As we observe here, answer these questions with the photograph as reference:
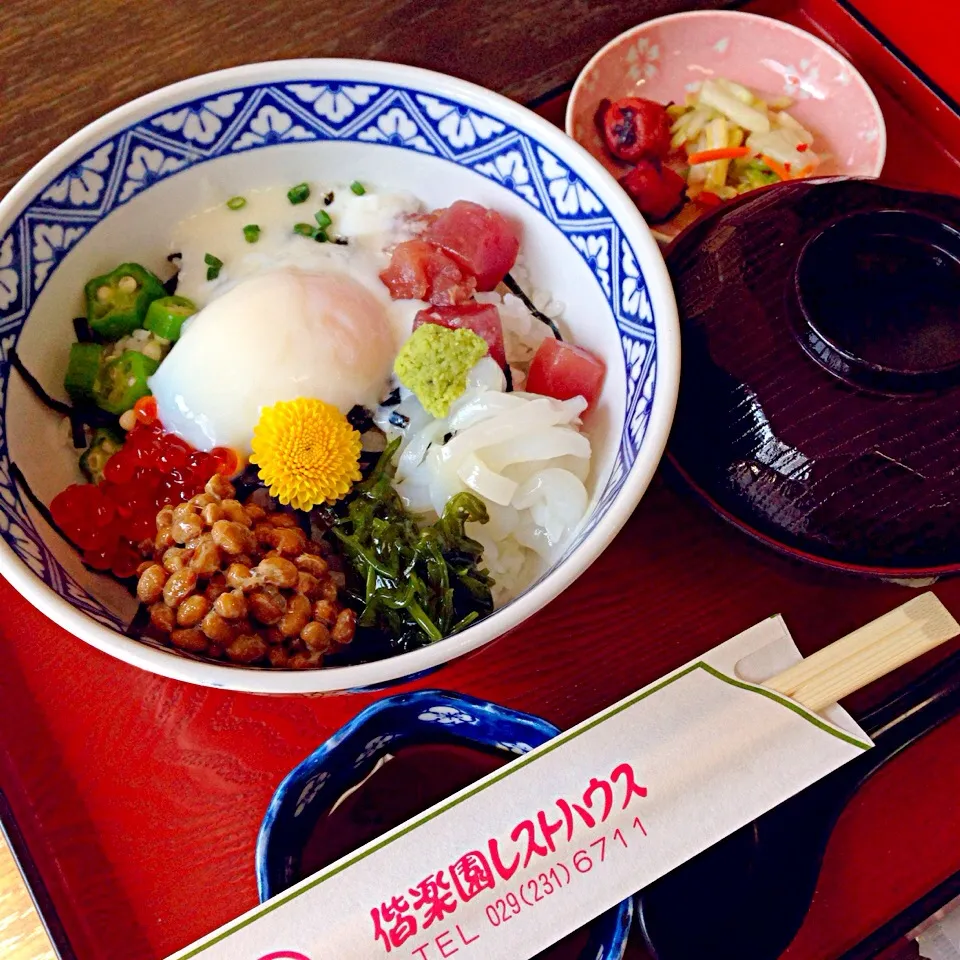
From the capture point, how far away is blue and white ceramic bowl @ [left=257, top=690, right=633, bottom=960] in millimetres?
947

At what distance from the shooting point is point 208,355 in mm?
1318

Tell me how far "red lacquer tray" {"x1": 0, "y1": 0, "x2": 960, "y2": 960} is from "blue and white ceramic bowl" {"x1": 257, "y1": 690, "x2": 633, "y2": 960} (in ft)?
0.42

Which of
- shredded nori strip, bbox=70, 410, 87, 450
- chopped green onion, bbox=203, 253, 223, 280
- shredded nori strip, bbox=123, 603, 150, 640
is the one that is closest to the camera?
shredded nori strip, bbox=123, 603, 150, 640

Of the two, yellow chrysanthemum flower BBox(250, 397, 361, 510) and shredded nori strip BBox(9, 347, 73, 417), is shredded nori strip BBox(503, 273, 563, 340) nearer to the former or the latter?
yellow chrysanthemum flower BBox(250, 397, 361, 510)

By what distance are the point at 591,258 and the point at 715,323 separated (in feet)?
0.78

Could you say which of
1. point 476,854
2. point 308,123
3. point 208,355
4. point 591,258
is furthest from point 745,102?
point 476,854

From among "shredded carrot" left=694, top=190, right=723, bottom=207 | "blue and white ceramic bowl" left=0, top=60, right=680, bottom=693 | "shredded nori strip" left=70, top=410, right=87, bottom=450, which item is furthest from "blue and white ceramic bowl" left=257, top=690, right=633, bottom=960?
"shredded carrot" left=694, top=190, right=723, bottom=207

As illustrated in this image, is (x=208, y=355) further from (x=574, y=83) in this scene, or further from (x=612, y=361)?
(x=574, y=83)

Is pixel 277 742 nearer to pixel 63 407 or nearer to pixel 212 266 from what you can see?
pixel 63 407

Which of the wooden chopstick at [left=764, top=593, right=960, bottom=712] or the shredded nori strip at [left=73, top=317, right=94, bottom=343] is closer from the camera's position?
the wooden chopstick at [left=764, top=593, right=960, bottom=712]

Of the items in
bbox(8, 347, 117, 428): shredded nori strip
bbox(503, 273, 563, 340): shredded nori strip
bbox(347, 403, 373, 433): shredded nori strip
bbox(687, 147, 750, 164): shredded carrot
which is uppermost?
bbox(8, 347, 117, 428): shredded nori strip

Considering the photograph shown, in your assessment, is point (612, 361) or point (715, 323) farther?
point (612, 361)

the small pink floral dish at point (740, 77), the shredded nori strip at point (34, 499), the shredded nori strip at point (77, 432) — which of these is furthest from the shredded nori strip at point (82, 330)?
the small pink floral dish at point (740, 77)

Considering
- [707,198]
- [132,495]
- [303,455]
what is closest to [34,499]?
[132,495]
